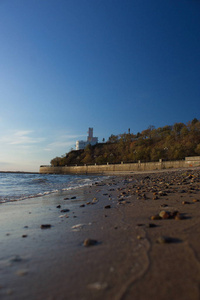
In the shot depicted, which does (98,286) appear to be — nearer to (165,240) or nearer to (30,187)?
(165,240)

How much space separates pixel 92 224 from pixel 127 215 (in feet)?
2.85

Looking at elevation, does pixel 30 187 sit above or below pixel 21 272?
below

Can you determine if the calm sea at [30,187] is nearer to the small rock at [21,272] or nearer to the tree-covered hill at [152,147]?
→ the small rock at [21,272]

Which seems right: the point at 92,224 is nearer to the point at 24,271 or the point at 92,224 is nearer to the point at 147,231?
the point at 147,231

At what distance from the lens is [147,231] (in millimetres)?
2768

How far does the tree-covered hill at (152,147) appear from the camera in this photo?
221 ft

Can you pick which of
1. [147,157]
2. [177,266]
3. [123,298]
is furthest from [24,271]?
[147,157]

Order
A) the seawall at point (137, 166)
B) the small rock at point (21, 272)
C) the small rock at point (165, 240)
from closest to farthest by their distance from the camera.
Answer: the small rock at point (21, 272)
the small rock at point (165, 240)
the seawall at point (137, 166)

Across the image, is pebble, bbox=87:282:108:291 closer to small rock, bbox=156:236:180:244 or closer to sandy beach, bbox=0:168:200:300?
sandy beach, bbox=0:168:200:300

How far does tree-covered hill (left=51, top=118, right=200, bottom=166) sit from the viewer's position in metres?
67.4

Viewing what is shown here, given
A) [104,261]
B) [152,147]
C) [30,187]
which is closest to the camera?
[104,261]

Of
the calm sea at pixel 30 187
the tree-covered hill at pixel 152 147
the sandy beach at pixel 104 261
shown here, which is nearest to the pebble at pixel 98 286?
the sandy beach at pixel 104 261

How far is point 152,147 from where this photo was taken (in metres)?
90.5

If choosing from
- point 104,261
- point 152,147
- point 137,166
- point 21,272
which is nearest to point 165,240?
point 104,261
